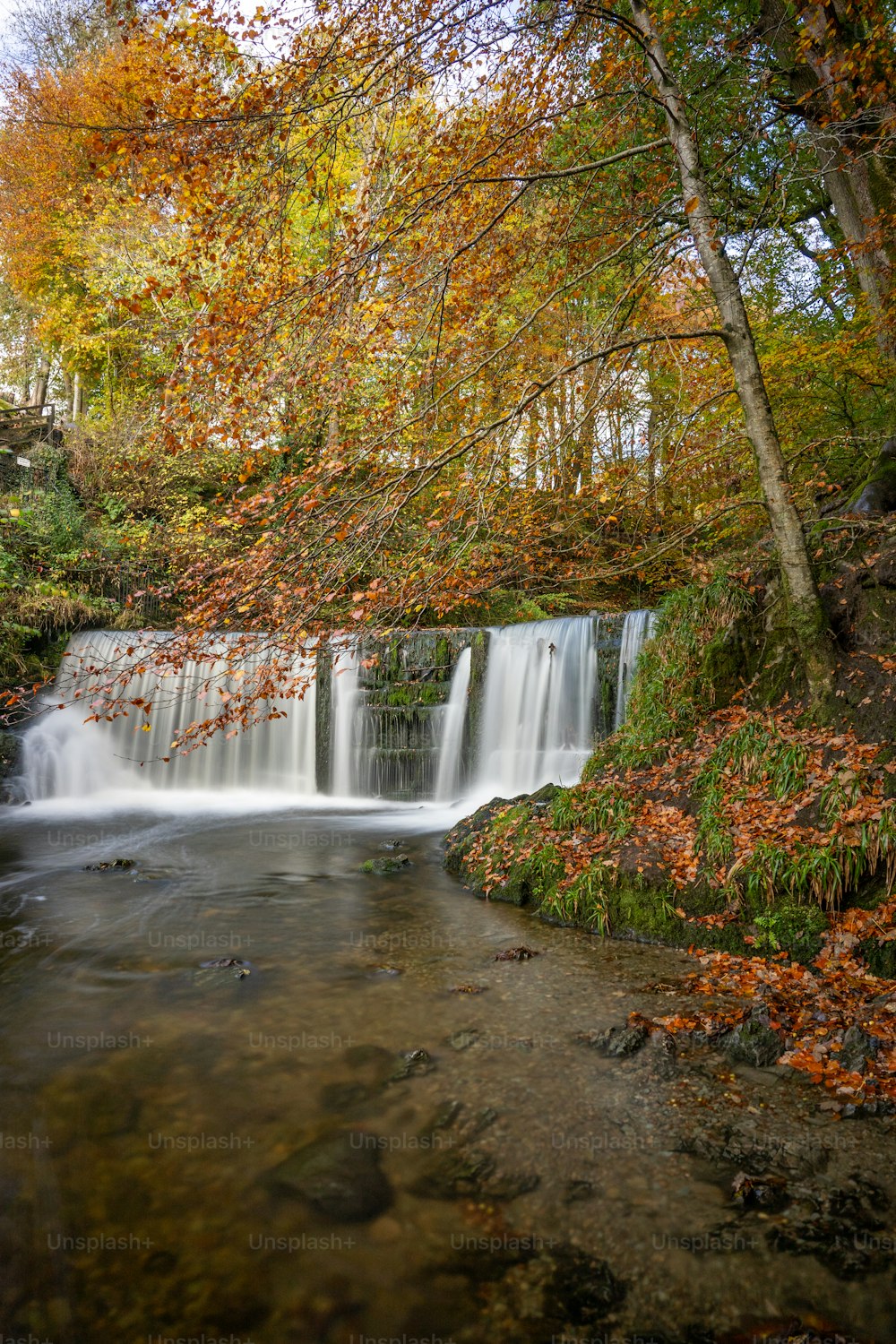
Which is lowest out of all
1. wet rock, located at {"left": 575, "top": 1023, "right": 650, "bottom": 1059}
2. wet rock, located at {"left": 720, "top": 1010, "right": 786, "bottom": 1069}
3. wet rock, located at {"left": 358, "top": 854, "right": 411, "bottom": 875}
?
A: wet rock, located at {"left": 358, "top": 854, "right": 411, "bottom": 875}

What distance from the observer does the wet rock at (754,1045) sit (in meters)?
3.40

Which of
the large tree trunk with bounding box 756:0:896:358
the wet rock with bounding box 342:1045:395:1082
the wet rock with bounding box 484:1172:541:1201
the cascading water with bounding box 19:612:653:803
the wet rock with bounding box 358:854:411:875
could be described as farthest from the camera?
the cascading water with bounding box 19:612:653:803

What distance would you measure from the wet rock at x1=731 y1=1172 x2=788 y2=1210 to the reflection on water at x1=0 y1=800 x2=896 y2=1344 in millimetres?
64

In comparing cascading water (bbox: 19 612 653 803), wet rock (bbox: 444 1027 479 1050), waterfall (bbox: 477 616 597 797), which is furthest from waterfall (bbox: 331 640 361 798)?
wet rock (bbox: 444 1027 479 1050)

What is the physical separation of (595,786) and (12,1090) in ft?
15.8

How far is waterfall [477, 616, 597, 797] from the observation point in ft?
34.6

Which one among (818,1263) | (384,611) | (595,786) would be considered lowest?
(818,1263)

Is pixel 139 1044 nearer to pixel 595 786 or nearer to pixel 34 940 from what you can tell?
pixel 34 940

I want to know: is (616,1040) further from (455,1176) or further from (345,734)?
(345,734)

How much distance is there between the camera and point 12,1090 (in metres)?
3.46

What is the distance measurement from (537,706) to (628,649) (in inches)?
67.9

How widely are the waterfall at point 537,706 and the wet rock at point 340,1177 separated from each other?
7338mm

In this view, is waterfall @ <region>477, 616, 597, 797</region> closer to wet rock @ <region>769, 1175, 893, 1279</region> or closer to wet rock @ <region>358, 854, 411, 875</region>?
wet rock @ <region>358, 854, 411, 875</region>

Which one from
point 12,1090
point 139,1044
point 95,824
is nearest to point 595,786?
point 139,1044
